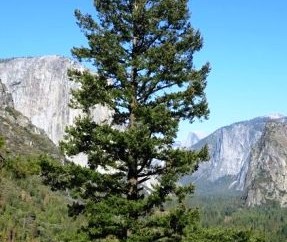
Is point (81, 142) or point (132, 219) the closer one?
point (132, 219)

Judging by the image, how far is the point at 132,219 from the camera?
26750 millimetres

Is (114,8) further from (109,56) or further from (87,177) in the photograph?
(87,177)

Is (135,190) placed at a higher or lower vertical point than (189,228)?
higher

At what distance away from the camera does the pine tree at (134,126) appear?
88.0 ft

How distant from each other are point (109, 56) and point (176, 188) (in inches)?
299

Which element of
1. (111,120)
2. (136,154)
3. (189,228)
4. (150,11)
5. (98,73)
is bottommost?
(189,228)

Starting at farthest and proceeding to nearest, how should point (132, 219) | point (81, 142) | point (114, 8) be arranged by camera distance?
point (114, 8) < point (81, 142) < point (132, 219)

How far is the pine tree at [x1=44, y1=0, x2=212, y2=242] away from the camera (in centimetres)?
2683

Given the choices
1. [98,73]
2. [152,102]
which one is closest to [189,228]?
[152,102]

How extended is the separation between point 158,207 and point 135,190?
1.56 m

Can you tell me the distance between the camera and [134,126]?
91.0 feet

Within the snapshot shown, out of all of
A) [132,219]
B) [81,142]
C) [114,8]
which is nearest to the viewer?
[132,219]

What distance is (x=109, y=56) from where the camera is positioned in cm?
2950

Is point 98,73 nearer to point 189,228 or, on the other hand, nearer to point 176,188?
point 176,188
